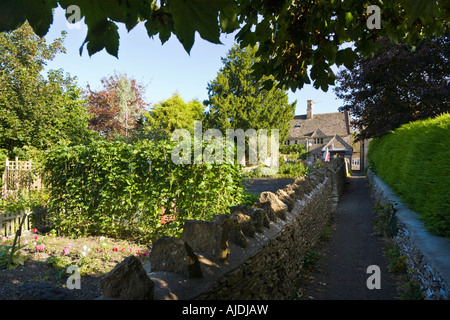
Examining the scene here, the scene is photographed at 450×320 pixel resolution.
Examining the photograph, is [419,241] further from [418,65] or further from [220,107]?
[220,107]

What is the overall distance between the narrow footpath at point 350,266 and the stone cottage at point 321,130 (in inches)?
1526

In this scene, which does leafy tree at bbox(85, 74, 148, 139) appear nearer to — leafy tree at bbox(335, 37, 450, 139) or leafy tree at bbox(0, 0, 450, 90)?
leafy tree at bbox(335, 37, 450, 139)

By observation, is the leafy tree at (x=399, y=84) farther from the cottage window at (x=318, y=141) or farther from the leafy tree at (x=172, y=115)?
the cottage window at (x=318, y=141)

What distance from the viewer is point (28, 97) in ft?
41.6

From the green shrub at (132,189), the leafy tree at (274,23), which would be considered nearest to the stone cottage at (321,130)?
the green shrub at (132,189)

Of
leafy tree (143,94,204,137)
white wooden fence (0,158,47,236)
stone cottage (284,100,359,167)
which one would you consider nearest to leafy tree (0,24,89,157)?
white wooden fence (0,158,47,236)

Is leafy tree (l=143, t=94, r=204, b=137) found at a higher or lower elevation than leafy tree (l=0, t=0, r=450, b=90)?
higher

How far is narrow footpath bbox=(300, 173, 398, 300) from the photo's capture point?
4.75 meters

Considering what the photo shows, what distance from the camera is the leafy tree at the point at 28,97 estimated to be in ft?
41.2

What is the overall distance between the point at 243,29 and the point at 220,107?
2883 centimetres

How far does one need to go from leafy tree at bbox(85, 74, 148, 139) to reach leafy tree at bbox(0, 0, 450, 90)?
22.0m

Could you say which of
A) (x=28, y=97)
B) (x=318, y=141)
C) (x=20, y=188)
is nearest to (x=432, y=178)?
(x=20, y=188)
